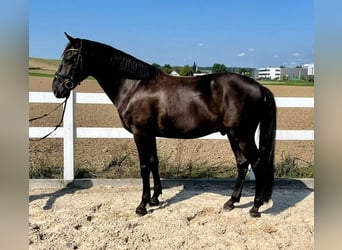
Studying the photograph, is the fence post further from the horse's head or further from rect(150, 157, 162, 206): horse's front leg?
rect(150, 157, 162, 206): horse's front leg

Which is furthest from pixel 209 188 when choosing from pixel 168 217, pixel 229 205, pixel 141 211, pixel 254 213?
pixel 141 211

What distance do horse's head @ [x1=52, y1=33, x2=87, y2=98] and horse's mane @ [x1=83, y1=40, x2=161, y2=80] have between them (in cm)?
24

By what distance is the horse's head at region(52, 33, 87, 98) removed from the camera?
142 inches

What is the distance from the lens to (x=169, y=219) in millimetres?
3574

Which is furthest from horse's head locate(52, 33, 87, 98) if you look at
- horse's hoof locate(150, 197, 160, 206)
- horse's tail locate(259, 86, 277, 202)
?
horse's tail locate(259, 86, 277, 202)

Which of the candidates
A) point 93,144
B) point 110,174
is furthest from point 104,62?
point 93,144

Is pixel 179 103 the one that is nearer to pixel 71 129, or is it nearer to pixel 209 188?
pixel 209 188

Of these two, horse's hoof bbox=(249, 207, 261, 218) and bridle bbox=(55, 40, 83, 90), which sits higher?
bridle bbox=(55, 40, 83, 90)

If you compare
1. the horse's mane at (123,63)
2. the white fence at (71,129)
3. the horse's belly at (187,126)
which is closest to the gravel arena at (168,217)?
the white fence at (71,129)

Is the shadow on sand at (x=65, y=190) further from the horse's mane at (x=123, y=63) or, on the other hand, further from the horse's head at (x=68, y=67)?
the horse's mane at (x=123, y=63)

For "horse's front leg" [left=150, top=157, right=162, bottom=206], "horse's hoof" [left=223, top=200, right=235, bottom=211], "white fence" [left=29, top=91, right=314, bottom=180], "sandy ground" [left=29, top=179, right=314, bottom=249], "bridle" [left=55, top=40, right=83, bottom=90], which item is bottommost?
"sandy ground" [left=29, top=179, right=314, bottom=249]

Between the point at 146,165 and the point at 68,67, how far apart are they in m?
1.37
